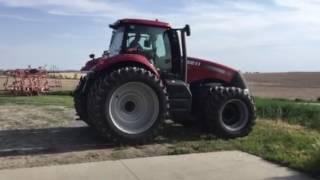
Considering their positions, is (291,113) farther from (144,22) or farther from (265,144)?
(144,22)

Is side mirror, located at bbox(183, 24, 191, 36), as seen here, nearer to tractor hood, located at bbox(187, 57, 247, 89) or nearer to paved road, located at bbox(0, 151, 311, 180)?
tractor hood, located at bbox(187, 57, 247, 89)

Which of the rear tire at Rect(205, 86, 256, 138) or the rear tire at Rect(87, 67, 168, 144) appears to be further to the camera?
the rear tire at Rect(205, 86, 256, 138)

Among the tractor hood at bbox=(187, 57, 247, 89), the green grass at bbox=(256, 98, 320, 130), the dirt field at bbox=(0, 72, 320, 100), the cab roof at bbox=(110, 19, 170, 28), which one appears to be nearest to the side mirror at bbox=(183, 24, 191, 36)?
the cab roof at bbox=(110, 19, 170, 28)

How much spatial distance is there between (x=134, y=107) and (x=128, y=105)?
0.13 meters

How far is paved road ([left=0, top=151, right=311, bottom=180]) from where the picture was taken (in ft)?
28.2

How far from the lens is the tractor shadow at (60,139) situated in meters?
11.0

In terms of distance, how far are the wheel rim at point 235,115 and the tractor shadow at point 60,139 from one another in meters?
0.64

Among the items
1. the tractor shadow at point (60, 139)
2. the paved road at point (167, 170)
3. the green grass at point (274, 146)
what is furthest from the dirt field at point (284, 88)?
the paved road at point (167, 170)

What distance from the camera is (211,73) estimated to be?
43.5ft

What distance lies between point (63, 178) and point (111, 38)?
5391 mm

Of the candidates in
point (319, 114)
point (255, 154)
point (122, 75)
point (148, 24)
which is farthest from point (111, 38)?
point (319, 114)

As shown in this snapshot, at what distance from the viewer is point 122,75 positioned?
11617 millimetres

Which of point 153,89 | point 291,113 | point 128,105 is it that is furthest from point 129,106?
point 291,113

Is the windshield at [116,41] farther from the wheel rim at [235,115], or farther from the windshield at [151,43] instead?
the wheel rim at [235,115]
